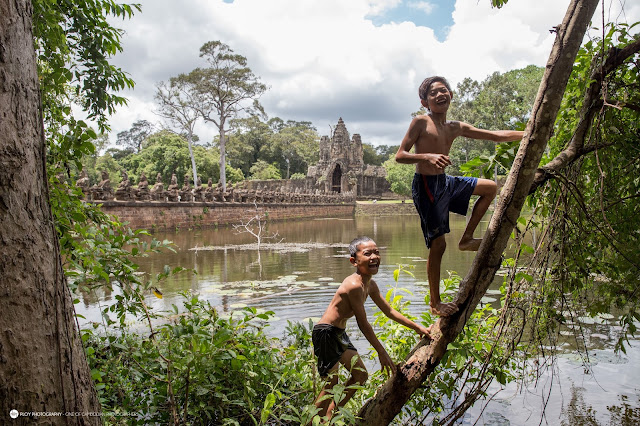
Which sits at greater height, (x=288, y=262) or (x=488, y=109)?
(x=488, y=109)

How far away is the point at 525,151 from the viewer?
7.39 ft

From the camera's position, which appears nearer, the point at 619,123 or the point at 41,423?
the point at 41,423

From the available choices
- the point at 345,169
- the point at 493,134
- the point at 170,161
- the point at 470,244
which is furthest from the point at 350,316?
the point at 345,169

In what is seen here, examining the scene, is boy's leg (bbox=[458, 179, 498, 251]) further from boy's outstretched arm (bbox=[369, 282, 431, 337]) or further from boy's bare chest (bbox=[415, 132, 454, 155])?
boy's outstretched arm (bbox=[369, 282, 431, 337])

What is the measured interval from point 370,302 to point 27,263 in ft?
18.8

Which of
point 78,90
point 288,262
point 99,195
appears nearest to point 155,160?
point 99,195

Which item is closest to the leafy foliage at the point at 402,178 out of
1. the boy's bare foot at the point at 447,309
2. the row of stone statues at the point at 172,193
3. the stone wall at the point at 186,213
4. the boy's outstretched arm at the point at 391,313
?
the row of stone statues at the point at 172,193

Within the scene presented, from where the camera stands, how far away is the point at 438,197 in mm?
2648

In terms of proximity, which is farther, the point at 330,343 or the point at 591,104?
the point at 330,343

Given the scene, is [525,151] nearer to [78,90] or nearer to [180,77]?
[78,90]

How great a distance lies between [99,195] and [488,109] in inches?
1065

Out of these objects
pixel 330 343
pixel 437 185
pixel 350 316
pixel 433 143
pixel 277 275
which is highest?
pixel 433 143

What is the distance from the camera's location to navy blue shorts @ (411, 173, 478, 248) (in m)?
2.63

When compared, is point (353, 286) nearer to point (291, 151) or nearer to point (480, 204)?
point (480, 204)
